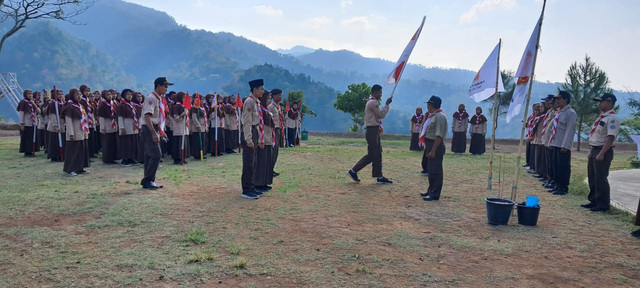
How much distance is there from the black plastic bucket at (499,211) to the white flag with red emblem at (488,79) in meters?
1.70

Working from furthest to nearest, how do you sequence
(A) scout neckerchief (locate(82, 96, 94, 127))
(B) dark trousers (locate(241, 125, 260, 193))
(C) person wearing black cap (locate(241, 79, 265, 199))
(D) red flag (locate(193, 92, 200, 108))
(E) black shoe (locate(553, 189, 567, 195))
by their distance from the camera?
(D) red flag (locate(193, 92, 200, 108))
(A) scout neckerchief (locate(82, 96, 94, 127))
(E) black shoe (locate(553, 189, 567, 195))
(B) dark trousers (locate(241, 125, 260, 193))
(C) person wearing black cap (locate(241, 79, 265, 199))

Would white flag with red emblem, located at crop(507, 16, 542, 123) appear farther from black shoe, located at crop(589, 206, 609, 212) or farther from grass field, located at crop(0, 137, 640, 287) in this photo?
black shoe, located at crop(589, 206, 609, 212)

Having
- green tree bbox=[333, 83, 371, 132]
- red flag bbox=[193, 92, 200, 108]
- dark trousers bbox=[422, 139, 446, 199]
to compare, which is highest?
green tree bbox=[333, 83, 371, 132]

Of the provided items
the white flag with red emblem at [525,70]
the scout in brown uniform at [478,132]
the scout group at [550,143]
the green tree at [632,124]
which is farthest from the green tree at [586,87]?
the white flag with red emblem at [525,70]

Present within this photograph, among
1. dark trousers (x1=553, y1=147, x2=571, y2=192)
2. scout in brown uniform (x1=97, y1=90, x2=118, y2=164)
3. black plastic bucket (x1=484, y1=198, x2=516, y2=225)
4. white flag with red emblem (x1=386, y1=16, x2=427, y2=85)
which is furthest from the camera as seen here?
scout in brown uniform (x1=97, y1=90, x2=118, y2=164)

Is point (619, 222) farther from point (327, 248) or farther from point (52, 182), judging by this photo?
point (52, 182)

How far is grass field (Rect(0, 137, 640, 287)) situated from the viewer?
12.3 feet

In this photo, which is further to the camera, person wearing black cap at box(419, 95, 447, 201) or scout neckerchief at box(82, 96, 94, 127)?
scout neckerchief at box(82, 96, 94, 127)

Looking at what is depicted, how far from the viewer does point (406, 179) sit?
9.72 metres

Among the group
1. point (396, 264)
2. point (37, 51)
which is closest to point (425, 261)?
point (396, 264)

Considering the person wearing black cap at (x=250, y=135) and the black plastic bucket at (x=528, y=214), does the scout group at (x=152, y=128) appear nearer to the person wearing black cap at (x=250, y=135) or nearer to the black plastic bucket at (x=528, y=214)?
the person wearing black cap at (x=250, y=135)

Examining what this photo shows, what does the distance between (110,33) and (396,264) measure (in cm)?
19512

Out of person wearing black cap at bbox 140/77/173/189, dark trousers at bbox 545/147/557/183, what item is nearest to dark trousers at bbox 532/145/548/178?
dark trousers at bbox 545/147/557/183

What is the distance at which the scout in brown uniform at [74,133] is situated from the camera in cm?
881
